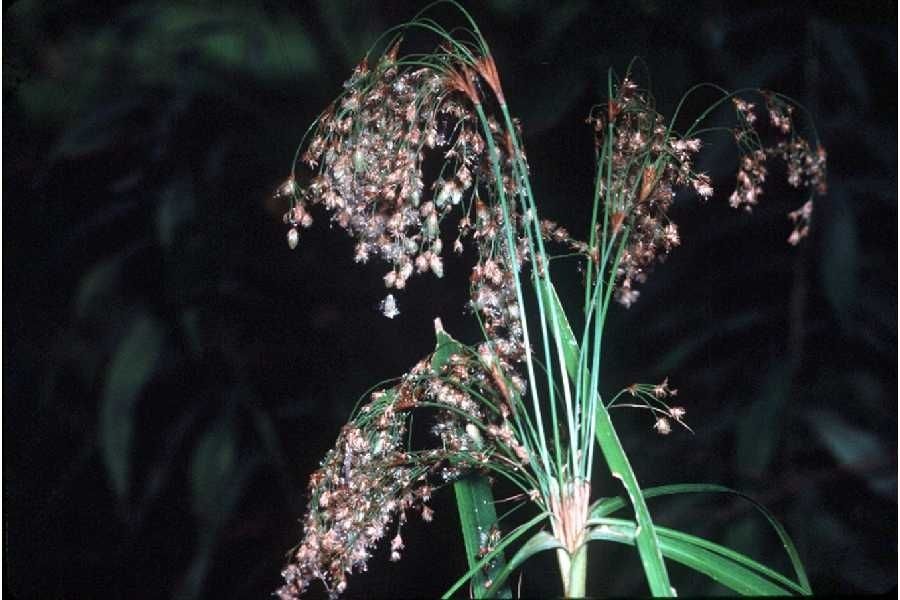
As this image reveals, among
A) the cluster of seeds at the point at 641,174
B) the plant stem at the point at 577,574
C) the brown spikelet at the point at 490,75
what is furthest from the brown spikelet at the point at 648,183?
the plant stem at the point at 577,574

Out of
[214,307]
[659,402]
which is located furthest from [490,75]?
[214,307]

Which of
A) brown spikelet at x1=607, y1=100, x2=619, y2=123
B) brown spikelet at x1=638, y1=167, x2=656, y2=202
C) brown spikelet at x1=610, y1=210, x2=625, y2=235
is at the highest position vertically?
brown spikelet at x1=607, y1=100, x2=619, y2=123

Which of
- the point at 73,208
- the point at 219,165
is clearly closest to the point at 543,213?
the point at 219,165

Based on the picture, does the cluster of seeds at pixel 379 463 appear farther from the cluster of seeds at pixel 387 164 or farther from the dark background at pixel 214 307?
the dark background at pixel 214 307

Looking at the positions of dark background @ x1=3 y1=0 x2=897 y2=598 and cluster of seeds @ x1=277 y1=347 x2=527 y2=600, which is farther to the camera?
dark background @ x1=3 y1=0 x2=897 y2=598

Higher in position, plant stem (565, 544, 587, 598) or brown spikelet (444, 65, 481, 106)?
brown spikelet (444, 65, 481, 106)

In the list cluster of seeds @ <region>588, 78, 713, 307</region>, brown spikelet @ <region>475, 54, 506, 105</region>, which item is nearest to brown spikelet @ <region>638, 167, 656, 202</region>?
cluster of seeds @ <region>588, 78, 713, 307</region>

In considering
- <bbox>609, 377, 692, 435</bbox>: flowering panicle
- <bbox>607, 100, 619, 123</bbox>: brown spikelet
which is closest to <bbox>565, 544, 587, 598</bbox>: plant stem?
<bbox>609, 377, 692, 435</bbox>: flowering panicle

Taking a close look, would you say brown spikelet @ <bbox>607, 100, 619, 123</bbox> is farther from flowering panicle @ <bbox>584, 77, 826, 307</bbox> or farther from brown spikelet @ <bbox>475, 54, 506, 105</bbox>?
brown spikelet @ <bbox>475, 54, 506, 105</bbox>

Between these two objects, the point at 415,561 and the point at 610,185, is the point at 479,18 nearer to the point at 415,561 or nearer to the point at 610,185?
the point at 610,185
